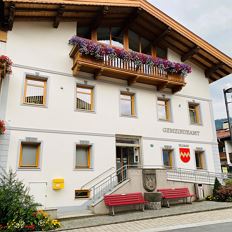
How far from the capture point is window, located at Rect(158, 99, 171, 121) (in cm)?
1699

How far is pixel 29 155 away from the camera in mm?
12234

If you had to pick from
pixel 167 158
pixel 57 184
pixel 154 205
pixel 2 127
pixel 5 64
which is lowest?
pixel 154 205

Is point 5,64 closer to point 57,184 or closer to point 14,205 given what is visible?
point 57,184

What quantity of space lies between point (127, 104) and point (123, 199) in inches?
243

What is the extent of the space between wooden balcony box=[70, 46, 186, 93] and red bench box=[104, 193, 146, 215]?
6.71 meters

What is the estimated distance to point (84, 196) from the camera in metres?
12.8

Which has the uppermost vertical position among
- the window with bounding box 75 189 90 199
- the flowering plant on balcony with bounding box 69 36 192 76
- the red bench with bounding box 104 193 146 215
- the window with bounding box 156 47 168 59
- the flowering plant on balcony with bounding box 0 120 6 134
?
the window with bounding box 156 47 168 59

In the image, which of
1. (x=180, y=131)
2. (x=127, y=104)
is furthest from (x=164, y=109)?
(x=127, y=104)

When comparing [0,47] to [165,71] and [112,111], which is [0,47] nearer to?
[112,111]

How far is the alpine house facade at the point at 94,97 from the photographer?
12.3 metres

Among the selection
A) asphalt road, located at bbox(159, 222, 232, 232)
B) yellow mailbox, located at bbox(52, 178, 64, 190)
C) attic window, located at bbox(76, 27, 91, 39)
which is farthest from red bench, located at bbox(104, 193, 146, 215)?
attic window, located at bbox(76, 27, 91, 39)

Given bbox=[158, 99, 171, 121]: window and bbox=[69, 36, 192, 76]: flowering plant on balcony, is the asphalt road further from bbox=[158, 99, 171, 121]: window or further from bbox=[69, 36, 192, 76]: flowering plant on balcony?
bbox=[69, 36, 192, 76]: flowering plant on balcony

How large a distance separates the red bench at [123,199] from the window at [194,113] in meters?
8.21

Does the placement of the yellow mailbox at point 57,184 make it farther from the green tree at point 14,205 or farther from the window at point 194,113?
the window at point 194,113
